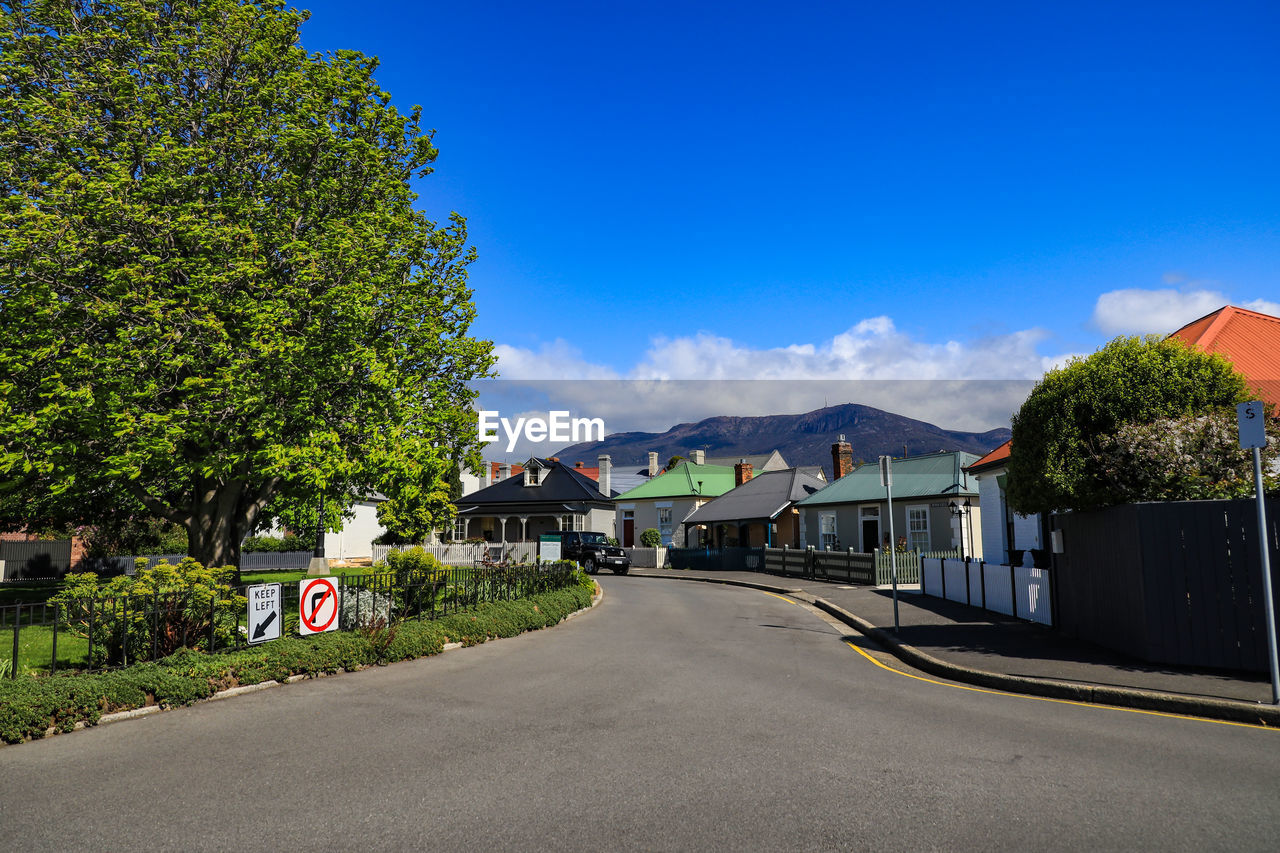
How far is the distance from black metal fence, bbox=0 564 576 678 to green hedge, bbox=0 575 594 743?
0.51 meters

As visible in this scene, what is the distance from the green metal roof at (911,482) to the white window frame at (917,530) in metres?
0.82

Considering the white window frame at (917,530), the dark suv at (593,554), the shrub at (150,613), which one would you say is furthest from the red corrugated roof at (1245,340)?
the dark suv at (593,554)

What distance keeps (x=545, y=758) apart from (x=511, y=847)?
2092mm

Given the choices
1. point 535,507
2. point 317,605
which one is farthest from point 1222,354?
point 535,507

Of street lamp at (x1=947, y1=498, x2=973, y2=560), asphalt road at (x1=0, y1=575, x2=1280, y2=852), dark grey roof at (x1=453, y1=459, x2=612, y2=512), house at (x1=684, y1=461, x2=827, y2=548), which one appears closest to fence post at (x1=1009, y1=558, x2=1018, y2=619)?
asphalt road at (x1=0, y1=575, x2=1280, y2=852)

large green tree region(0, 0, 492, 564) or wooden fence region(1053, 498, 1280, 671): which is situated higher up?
large green tree region(0, 0, 492, 564)

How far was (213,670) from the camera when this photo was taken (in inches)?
406

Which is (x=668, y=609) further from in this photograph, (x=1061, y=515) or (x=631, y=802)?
(x=631, y=802)

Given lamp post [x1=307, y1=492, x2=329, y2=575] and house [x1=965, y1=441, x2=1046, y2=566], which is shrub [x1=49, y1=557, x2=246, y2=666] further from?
house [x1=965, y1=441, x2=1046, y2=566]

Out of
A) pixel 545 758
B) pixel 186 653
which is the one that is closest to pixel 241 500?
pixel 186 653

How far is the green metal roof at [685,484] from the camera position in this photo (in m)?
55.4

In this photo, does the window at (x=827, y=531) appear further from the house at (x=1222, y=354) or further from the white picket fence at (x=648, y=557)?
the house at (x=1222, y=354)

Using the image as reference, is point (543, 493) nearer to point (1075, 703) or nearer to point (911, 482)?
point (911, 482)

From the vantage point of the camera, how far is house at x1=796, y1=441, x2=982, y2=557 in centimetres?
3388
